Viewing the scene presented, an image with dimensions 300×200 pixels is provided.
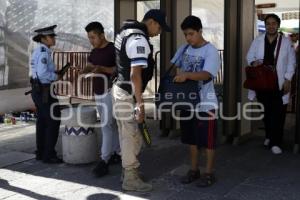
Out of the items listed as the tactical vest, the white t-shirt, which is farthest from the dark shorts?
the white t-shirt

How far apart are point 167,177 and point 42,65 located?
2.02m

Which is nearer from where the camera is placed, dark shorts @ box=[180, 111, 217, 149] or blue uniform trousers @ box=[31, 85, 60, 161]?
dark shorts @ box=[180, 111, 217, 149]

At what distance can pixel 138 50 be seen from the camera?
4285 mm

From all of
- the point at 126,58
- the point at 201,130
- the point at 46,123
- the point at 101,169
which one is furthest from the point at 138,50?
the point at 46,123

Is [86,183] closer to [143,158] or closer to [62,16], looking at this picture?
[143,158]

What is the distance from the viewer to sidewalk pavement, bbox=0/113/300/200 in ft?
15.1

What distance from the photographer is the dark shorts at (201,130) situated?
4691 mm

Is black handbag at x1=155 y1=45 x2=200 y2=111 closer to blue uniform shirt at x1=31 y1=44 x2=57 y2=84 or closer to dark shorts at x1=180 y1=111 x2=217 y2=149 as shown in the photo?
dark shorts at x1=180 y1=111 x2=217 y2=149

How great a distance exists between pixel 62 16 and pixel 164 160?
5825mm

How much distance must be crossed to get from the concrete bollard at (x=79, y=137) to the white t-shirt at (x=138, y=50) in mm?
1522

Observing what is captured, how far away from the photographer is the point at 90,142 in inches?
224

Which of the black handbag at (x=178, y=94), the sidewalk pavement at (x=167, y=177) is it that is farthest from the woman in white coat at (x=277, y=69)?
the black handbag at (x=178, y=94)

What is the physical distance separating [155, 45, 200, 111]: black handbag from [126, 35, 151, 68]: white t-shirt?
400mm

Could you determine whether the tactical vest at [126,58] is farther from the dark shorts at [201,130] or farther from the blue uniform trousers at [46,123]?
the blue uniform trousers at [46,123]
